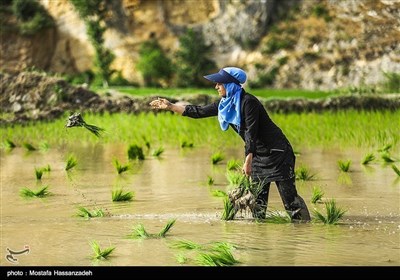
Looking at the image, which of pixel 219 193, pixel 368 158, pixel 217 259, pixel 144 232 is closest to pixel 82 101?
pixel 368 158

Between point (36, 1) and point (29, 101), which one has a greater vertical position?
point (36, 1)

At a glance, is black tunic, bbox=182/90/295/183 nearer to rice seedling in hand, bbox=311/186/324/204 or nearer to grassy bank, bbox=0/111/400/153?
rice seedling in hand, bbox=311/186/324/204

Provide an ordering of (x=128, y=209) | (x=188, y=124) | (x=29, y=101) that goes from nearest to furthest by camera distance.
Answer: (x=128, y=209) → (x=188, y=124) → (x=29, y=101)

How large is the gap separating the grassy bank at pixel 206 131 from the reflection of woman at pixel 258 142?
6076 mm

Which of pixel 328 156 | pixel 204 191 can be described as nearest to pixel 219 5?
pixel 328 156

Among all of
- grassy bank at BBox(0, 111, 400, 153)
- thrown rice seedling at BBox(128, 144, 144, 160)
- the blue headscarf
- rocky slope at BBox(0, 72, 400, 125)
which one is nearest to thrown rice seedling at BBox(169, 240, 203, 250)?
the blue headscarf

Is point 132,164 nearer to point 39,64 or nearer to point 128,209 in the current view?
point 128,209

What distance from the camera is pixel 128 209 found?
1020 centimetres

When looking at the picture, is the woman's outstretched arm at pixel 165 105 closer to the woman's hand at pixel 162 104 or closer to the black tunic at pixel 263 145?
the woman's hand at pixel 162 104

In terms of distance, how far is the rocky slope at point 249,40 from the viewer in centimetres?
3375

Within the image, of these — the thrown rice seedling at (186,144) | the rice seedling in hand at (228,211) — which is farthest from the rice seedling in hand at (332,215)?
the thrown rice seedling at (186,144)

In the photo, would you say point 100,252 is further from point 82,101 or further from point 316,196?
point 82,101

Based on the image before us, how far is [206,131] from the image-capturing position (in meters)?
17.8

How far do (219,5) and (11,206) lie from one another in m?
27.5
